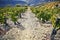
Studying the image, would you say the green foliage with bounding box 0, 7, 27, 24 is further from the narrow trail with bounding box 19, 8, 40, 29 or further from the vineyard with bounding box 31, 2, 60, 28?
the vineyard with bounding box 31, 2, 60, 28

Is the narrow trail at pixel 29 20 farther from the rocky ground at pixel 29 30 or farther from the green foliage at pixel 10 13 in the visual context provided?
Answer: the green foliage at pixel 10 13

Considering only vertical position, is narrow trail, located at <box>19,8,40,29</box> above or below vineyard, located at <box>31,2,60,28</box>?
below

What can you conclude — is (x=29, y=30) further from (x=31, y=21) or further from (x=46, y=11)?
(x=46, y=11)

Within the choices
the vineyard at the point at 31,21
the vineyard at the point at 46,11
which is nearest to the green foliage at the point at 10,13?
the vineyard at the point at 31,21

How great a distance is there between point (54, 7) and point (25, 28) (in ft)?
3.10

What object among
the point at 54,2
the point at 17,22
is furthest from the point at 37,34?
the point at 54,2

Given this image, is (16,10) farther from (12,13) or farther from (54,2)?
(54,2)

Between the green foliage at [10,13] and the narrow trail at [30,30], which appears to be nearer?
the narrow trail at [30,30]

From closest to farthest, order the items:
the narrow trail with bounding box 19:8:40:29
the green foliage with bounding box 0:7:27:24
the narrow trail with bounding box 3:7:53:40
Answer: the narrow trail with bounding box 3:7:53:40
the green foliage with bounding box 0:7:27:24
the narrow trail with bounding box 19:8:40:29

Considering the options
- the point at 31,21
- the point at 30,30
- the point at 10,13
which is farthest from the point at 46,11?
the point at 10,13

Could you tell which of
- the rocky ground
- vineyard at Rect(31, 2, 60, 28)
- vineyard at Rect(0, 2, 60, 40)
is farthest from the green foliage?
vineyard at Rect(31, 2, 60, 28)

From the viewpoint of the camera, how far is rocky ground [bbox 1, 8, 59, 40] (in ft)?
16.1

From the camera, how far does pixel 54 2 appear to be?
5402mm

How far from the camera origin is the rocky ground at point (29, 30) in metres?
4.91
